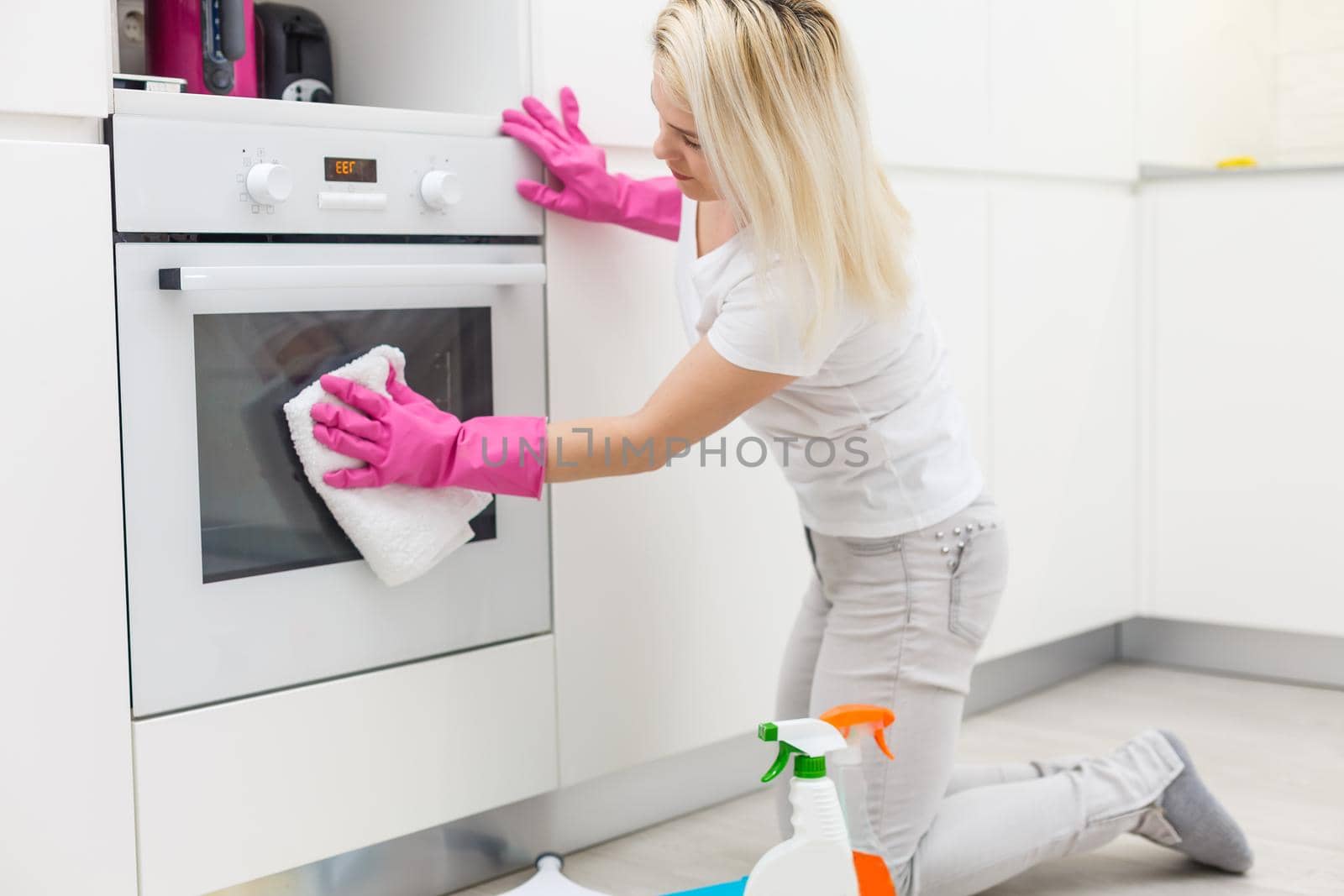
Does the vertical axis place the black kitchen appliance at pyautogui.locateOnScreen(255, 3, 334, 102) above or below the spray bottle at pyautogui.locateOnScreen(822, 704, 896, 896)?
above

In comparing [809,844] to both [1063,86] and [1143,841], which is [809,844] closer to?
[1143,841]

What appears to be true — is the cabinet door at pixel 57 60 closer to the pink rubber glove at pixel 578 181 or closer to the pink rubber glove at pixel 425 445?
the pink rubber glove at pixel 425 445

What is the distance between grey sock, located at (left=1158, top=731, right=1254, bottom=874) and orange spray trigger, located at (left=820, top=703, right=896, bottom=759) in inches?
16.4

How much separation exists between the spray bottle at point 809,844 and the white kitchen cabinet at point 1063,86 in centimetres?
124

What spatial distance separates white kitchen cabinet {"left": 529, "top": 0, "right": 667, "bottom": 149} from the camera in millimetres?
1634

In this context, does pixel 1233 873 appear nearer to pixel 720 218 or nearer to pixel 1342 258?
pixel 720 218

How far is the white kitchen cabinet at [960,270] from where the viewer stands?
7.07 ft

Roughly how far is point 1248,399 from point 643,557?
1.24 metres

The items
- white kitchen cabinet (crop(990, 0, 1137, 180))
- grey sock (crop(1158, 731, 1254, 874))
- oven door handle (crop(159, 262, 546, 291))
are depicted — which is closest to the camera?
oven door handle (crop(159, 262, 546, 291))

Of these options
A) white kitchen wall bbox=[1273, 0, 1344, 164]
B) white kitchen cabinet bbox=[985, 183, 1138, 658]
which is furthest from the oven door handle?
white kitchen wall bbox=[1273, 0, 1344, 164]

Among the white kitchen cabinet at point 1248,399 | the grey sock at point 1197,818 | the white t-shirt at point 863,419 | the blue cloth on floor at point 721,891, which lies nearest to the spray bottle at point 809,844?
the blue cloth on floor at point 721,891

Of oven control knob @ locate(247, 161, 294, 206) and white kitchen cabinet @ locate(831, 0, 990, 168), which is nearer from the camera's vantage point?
oven control knob @ locate(247, 161, 294, 206)

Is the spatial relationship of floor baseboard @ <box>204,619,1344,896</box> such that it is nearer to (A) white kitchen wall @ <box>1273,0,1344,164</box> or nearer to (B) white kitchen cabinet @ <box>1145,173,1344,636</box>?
(B) white kitchen cabinet @ <box>1145,173,1344,636</box>

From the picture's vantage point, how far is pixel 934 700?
1.55 m
